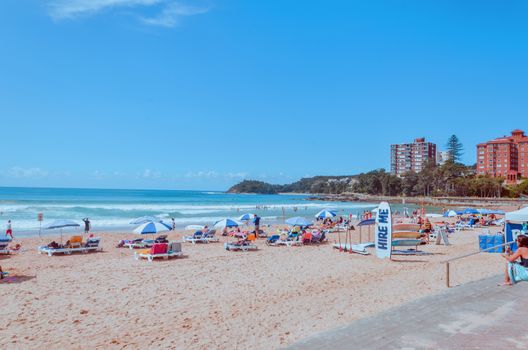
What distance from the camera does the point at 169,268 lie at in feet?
44.4

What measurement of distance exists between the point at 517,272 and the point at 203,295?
22.5 ft

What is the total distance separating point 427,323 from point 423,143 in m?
168

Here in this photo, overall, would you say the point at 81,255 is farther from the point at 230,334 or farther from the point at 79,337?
the point at 230,334

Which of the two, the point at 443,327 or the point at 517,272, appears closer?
the point at 443,327

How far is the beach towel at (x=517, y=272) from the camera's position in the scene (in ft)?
28.3

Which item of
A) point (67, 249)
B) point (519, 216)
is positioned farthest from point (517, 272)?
point (67, 249)

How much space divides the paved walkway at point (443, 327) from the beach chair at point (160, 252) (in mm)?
10018

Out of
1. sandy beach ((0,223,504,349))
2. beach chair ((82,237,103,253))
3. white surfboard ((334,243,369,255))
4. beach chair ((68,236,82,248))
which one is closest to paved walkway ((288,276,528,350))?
sandy beach ((0,223,504,349))

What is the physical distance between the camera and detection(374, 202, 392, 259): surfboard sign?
1454 centimetres

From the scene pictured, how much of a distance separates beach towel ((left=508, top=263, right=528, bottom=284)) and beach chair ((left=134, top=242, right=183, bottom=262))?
11.1 metres

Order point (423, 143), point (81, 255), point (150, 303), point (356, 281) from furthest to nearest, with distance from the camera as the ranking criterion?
point (423, 143) → point (81, 255) → point (356, 281) → point (150, 303)

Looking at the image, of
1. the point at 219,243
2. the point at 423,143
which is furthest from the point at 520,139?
the point at 219,243

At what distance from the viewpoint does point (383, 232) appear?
48.9 ft

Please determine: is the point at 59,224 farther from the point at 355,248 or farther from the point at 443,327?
the point at 443,327
